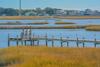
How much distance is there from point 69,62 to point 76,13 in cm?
16686

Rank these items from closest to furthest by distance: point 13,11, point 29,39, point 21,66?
point 21,66
point 29,39
point 13,11

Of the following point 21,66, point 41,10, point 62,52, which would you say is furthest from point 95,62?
point 41,10

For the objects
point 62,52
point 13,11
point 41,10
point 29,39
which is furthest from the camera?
point 41,10

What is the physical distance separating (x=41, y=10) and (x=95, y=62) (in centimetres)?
16379

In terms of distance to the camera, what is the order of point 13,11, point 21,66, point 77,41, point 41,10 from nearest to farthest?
point 21,66 < point 77,41 < point 13,11 < point 41,10

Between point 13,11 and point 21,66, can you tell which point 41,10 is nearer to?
point 13,11

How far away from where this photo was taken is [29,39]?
42750 millimetres

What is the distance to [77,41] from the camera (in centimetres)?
3872

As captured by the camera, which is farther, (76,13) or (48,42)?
(76,13)

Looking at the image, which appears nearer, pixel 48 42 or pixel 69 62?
pixel 69 62

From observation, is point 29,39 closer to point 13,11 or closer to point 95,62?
point 95,62

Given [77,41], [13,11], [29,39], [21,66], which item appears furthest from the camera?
[13,11]

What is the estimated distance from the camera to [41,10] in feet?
602

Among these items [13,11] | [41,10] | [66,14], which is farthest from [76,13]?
[13,11]
